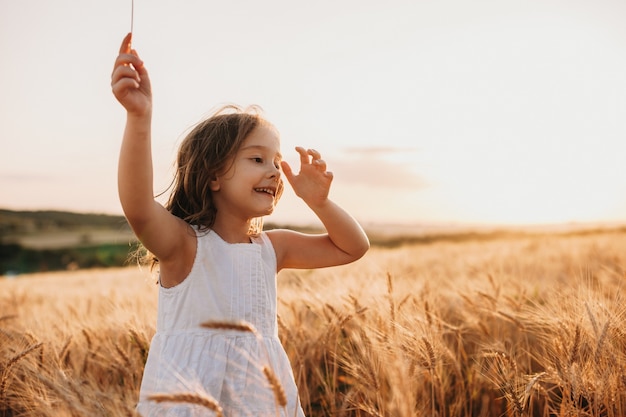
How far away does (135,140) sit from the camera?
1.60 m

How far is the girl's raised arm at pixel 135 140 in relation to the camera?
1567mm

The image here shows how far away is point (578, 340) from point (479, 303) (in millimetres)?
1188

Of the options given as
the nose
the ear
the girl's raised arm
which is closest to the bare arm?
the nose

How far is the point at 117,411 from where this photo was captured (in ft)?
4.56

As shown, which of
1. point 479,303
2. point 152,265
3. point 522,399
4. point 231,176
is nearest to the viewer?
point 522,399

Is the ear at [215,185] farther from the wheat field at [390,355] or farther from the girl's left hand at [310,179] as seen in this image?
the wheat field at [390,355]

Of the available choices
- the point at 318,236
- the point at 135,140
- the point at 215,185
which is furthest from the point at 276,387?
the point at 318,236

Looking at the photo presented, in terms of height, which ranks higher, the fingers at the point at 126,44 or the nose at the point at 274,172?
the fingers at the point at 126,44

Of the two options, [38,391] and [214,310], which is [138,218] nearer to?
[214,310]

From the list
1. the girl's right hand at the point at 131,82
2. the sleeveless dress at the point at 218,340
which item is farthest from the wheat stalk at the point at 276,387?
the girl's right hand at the point at 131,82

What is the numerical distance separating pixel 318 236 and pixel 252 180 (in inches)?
18.6

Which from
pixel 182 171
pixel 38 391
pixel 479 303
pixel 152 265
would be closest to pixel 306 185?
pixel 182 171

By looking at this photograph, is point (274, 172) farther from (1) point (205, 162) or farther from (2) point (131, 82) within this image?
(2) point (131, 82)

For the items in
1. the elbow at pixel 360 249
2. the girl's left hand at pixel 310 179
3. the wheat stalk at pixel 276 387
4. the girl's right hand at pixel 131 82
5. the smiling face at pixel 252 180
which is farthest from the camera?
the elbow at pixel 360 249
